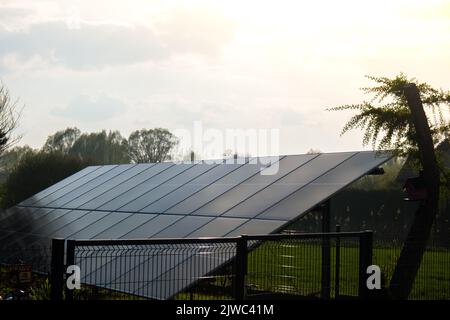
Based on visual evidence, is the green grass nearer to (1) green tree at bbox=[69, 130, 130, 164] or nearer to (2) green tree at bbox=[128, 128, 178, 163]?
(2) green tree at bbox=[128, 128, 178, 163]

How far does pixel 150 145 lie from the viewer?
2500 inches

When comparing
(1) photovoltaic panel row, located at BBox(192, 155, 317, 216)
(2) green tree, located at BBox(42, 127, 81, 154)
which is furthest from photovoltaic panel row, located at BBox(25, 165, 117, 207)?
(2) green tree, located at BBox(42, 127, 81, 154)

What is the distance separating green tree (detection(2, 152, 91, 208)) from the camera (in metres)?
34.8

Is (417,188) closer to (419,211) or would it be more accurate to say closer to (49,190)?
(419,211)

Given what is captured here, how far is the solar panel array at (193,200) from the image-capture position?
39.9 ft

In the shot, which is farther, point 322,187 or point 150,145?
point 150,145

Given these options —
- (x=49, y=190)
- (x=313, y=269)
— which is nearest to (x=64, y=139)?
(x=49, y=190)

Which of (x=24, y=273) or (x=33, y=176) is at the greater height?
(x=33, y=176)

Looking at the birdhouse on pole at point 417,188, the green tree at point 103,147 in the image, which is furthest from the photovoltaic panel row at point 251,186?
the green tree at point 103,147

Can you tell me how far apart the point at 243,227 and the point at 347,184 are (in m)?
2.28

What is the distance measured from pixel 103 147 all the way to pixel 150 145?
30.2 feet

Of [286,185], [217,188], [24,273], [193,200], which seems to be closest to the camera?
[24,273]

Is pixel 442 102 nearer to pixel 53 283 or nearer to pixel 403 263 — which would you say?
pixel 403 263

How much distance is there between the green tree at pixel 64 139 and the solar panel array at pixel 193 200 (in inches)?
2019
